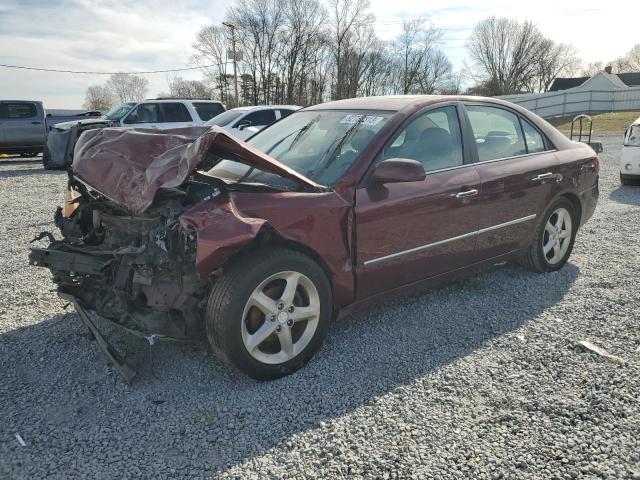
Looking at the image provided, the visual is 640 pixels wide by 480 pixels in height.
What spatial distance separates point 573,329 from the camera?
11.4 ft

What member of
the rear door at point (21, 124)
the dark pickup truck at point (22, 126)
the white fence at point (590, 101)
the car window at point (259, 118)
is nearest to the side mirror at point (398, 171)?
the car window at point (259, 118)

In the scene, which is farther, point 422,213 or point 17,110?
point 17,110

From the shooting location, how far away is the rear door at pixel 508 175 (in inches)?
152

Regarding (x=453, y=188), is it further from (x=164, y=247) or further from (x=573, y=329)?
(x=164, y=247)

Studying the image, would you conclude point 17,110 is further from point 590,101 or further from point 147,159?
point 590,101

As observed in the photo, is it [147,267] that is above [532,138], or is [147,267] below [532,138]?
below

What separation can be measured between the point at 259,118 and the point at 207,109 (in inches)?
111

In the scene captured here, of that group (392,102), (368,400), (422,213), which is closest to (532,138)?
(392,102)

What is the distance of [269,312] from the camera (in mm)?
2795

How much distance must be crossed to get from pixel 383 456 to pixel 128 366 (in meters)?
1.52

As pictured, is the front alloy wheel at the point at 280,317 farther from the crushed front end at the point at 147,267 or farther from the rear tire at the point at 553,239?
the rear tire at the point at 553,239

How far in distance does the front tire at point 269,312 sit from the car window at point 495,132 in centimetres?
188

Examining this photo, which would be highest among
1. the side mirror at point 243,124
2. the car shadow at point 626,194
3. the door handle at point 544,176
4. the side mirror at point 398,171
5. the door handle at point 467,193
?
the side mirror at point 243,124

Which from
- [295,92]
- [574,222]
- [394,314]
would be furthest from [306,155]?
[295,92]
